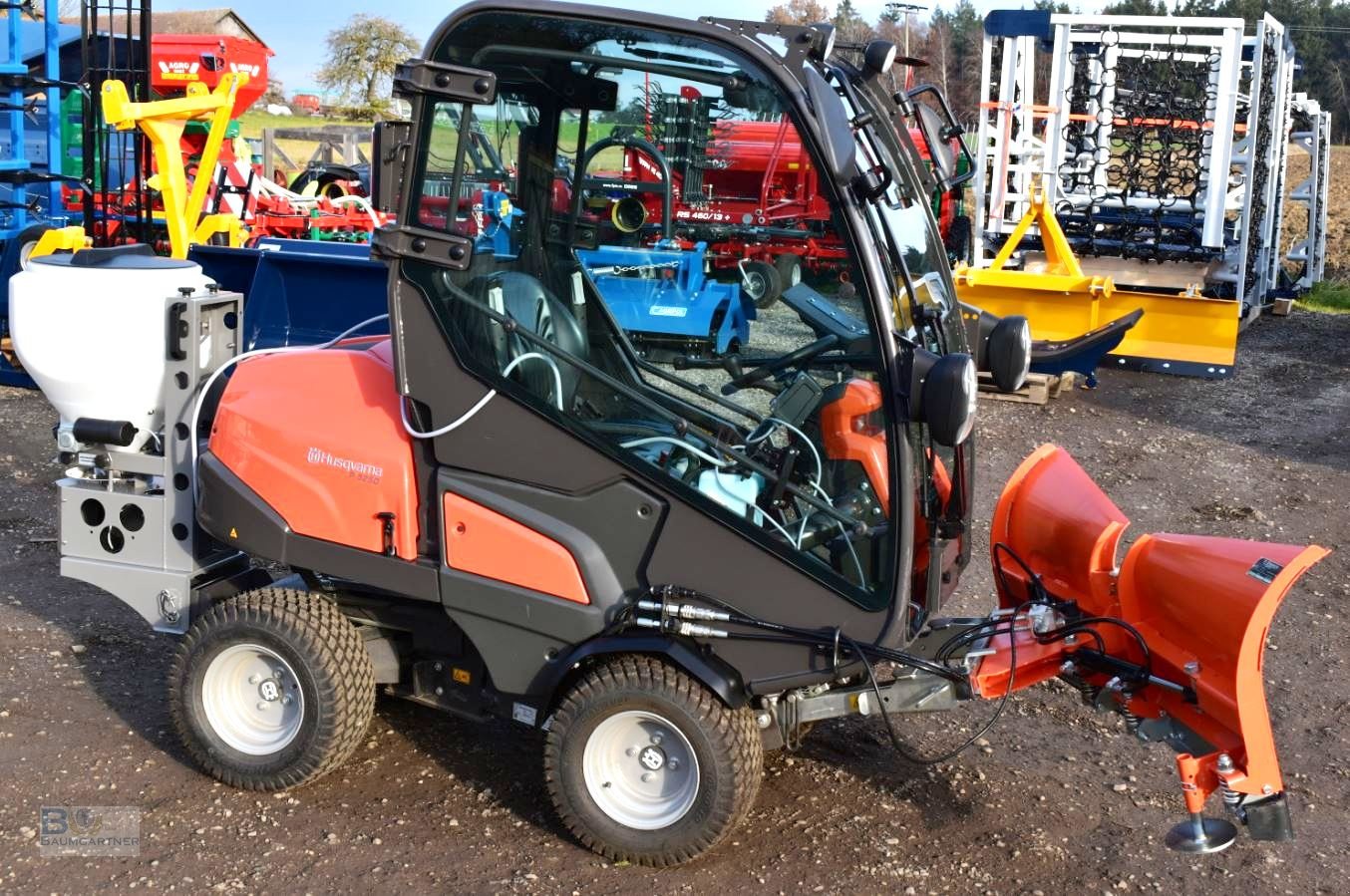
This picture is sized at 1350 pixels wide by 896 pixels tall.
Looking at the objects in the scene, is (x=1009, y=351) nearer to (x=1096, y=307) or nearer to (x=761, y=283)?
(x=761, y=283)

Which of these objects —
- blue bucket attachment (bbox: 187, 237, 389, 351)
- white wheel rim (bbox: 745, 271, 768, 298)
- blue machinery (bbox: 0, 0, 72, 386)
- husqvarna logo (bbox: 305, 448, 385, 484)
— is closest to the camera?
white wheel rim (bbox: 745, 271, 768, 298)

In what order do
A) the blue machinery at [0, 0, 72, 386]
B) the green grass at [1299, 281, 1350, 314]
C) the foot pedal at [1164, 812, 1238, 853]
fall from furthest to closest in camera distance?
the green grass at [1299, 281, 1350, 314] → the blue machinery at [0, 0, 72, 386] → the foot pedal at [1164, 812, 1238, 853]

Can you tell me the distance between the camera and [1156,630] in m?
3.43

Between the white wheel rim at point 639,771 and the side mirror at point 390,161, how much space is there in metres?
1.47

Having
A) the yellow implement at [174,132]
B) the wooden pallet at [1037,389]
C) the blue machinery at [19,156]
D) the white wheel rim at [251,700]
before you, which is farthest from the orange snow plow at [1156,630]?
the blue machinery at [19,156]

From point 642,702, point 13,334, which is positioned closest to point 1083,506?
point 642,702

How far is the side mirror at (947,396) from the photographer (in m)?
3.00

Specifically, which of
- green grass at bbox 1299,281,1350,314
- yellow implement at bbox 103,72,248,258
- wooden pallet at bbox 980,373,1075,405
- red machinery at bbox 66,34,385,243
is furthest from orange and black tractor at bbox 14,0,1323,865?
green grass at bbox 1299,281,1350,314

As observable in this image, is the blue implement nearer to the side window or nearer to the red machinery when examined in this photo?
the side window

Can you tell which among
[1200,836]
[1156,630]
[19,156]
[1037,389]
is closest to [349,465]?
[1156,630]

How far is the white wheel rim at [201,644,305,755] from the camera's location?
3.83 metres

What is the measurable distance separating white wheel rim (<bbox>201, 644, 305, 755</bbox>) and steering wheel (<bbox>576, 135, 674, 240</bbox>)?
160cm

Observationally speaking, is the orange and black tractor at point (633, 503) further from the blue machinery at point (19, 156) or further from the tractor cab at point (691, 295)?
the blue machinery at point (19, 156)

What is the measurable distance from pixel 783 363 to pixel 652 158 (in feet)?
2.07
